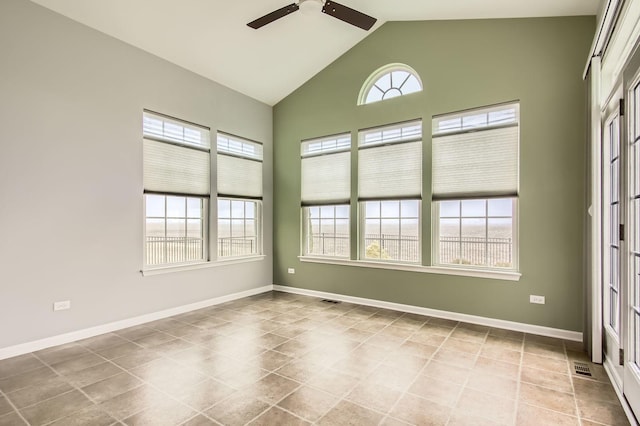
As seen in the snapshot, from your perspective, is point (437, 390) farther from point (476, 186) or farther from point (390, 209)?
point (390, 209)

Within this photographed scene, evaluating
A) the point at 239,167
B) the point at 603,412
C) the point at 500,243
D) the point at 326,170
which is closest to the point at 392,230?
the point at 500,243

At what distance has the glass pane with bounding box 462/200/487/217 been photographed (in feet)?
13.9

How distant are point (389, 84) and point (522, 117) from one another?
1.96 m

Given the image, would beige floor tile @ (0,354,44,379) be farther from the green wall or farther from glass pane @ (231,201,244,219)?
the green wall

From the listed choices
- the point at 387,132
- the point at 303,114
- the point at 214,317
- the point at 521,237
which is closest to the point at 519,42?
the point at 387,132

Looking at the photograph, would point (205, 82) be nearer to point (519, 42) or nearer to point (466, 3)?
point (466, 3)

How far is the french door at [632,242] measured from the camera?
2146 millimetres

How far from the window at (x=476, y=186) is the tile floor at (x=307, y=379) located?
1007mm

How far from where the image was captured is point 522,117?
391 centimetres

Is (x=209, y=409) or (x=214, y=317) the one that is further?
(x=214, y=317)

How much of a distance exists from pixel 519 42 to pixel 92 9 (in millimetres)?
4912

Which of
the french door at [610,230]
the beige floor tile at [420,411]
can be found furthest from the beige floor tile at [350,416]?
the french door at [610,230]

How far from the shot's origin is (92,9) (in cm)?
357

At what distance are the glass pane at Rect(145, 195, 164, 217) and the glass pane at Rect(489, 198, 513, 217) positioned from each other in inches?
174
